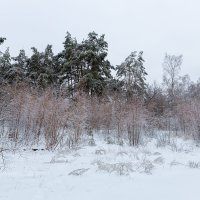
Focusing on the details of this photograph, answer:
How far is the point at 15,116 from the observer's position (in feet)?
55.8

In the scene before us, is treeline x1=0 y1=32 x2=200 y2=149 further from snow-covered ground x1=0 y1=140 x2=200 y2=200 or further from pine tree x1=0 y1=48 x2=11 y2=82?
snow-covered ground x1=0 y1=140 x2=200 y2=200

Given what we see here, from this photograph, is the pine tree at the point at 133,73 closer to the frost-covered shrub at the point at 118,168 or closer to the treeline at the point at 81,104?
the treeline at the point at 81,104

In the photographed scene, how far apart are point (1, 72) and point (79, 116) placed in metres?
15.0

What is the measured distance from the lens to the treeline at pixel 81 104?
55.2ft

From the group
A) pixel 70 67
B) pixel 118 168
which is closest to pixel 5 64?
pixel 70 67

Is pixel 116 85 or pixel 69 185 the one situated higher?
pixel 116 85

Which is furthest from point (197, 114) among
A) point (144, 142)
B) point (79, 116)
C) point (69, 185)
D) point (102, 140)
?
point (69, 185)

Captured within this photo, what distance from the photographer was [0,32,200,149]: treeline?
16.8m

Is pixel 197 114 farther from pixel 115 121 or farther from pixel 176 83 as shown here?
pixel 176 83

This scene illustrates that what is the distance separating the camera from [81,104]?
1856cm

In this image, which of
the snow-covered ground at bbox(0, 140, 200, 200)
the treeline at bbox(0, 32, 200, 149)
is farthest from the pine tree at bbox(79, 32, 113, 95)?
the snow-covered ground at bbox(0, 140, 200, 200)

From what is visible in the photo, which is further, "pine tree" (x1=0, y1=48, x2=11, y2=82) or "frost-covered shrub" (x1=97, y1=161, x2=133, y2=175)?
"pine tree" (x1=0, y1=48, x2=11, y2=82)

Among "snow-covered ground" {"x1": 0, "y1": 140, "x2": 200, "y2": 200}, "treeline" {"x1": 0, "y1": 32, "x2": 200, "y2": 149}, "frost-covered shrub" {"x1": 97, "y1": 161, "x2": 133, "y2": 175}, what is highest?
"treeline" {"x1": 0, "y1": 32, "x2": 200, "y2": 149}

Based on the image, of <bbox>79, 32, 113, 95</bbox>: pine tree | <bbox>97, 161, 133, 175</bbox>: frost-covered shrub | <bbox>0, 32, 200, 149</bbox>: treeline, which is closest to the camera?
<bbox>97, 161, 133, 175</bbox>: frost-covered shrub
